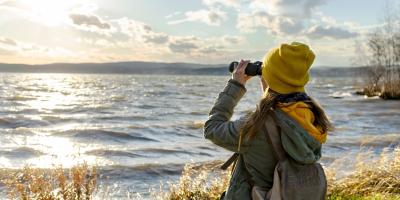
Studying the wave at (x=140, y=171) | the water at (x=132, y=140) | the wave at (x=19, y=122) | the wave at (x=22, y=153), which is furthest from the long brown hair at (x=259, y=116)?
the wave at (x=19, y=122)

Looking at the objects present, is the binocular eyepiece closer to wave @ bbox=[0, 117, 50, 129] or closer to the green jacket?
the green jacket

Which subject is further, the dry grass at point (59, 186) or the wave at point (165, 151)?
the wave at point (165, 151)

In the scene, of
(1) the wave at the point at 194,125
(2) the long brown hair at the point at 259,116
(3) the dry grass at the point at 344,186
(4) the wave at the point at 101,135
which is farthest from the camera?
(1) the wave at the point at 194,125

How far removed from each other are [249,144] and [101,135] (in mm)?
16874

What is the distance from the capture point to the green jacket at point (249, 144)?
338cm

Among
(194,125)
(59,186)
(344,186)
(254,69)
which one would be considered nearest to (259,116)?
(254,69)

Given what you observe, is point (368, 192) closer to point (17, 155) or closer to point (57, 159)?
point (57, 159)

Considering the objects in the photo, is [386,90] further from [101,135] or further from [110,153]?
[110,153]

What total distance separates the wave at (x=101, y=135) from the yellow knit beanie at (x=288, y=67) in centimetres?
1534

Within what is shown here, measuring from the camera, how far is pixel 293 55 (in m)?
3.37

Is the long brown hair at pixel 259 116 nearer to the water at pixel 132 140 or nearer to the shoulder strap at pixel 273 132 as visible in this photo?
the shoulder strap at pixel 273 132

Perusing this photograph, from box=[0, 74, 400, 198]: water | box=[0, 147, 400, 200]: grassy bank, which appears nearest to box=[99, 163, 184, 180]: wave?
box=[0, 74, 400, 198]: water

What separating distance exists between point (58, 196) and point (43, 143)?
11.5m

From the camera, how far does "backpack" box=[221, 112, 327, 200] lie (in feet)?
11.1
